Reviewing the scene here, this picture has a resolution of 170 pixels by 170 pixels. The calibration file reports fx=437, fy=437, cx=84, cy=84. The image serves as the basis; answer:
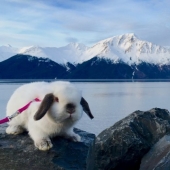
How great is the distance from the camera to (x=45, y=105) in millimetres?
6152

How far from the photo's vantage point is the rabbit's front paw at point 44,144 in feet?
22.0

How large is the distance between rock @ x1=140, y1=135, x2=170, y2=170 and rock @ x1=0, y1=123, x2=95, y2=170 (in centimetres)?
227

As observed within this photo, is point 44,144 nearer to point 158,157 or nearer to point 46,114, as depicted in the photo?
point 46,114

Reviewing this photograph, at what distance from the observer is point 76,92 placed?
6.13m

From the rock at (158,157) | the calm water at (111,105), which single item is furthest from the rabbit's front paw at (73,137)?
the rock at (158,157)

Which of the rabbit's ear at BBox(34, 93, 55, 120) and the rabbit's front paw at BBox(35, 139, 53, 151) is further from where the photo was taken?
the rabbit's front paw at BBox(35, 139, 53, 151)

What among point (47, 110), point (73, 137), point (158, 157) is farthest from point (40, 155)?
point (158, 157)

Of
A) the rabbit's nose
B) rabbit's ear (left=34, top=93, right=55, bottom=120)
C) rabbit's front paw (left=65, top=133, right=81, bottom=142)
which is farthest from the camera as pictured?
rabbit's front paw (left=65, top=133, right=81, bottom=142)

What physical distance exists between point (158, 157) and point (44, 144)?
3974mm

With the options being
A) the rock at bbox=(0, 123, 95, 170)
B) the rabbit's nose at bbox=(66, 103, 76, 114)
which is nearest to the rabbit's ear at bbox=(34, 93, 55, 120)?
the rabbit's nose at bbox=(66, 103, 76, 114)

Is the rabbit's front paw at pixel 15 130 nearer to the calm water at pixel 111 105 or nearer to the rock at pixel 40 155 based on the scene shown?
the rock at pixel 40 155

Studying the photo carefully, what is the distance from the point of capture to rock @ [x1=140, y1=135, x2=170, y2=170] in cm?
909

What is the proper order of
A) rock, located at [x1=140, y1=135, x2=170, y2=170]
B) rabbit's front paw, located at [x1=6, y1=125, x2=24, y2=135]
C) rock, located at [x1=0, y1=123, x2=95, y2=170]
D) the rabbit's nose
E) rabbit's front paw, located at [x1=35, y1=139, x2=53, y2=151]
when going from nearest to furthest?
1. the rabbit's nose
2. rabbit's front paw, located at [x1=35, y1=139, x2=53, y2=151]
3. rock, located at [x1=0, y1=123, x2=95, y2=170]
4. rabbit's front paw, located at [x1=6, y1=125, x2=24, y2=135]
5. rock, located at [x1=140, y1=135, x2=170, y2=170]

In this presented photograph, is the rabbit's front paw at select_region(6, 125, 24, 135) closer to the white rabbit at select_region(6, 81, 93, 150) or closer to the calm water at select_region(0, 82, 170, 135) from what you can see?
the white rabbit at select_region(6, 81, 93, 150)
